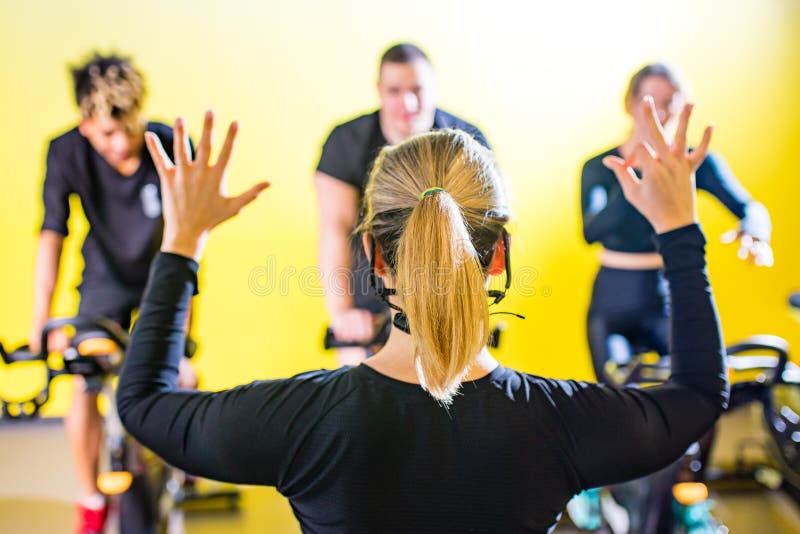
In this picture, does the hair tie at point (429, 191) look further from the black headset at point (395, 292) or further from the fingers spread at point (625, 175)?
the fingers spread at point (625, 175)

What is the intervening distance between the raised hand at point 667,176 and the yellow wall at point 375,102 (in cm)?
233

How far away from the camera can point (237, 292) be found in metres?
3.42

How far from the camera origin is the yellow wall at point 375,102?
3.29 meters

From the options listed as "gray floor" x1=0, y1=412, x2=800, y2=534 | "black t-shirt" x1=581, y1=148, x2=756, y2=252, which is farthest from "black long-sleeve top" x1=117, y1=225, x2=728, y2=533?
"gray floor" x1=0, y1=412, x2=800, y2=534

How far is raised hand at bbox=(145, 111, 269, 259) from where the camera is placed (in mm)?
933

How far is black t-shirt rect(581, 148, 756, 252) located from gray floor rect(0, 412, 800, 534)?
1013mm

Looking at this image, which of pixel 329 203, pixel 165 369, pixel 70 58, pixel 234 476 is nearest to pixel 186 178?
pixel 165 369

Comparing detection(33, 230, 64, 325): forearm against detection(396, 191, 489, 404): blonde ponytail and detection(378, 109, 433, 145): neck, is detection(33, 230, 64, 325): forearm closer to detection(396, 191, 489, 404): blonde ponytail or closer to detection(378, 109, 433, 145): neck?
detection(378, 109, 433, 145): neck

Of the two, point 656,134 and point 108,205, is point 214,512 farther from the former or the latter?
point 656,134

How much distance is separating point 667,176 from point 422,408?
0.46 m

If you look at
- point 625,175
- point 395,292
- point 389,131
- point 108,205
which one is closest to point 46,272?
point 108,205

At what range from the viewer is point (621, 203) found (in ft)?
7.50

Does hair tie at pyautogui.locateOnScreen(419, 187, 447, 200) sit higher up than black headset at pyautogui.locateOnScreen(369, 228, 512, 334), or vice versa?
hair tie at pyautogui.locateOnScreen(419, 187, 447, 200)

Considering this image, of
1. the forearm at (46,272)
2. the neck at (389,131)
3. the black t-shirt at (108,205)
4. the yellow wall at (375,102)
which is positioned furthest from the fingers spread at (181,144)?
the yellow wall at (375,102)
